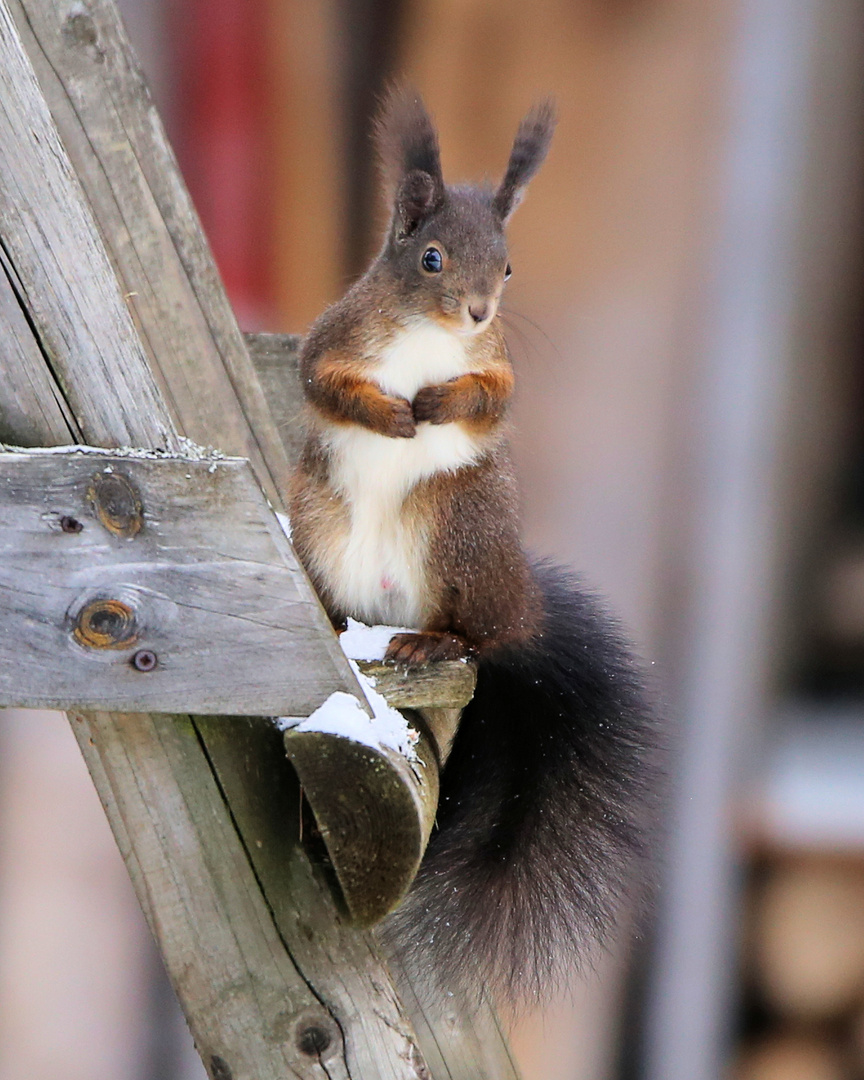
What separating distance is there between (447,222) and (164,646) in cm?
47

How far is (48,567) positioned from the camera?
2.40 feet

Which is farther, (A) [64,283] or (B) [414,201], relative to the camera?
(B) [414,201]

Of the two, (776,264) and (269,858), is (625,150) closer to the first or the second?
(776,264)

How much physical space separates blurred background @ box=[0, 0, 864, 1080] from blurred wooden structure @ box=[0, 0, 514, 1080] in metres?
0.62

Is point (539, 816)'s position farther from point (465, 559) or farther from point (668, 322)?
point (668, 322)

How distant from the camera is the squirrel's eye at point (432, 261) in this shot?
3.38 ft

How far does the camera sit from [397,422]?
100cm

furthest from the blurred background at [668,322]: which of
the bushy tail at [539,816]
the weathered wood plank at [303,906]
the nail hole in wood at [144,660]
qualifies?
the nail hole in wood at [144,660]

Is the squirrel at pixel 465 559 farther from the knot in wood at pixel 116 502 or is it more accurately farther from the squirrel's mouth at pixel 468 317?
the knot in wood at pixel 116 502

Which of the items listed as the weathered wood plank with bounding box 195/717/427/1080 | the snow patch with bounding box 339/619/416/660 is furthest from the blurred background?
the weathered wood plank with bounding box 195/717/427/1080

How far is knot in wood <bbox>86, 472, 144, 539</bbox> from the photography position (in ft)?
2.40

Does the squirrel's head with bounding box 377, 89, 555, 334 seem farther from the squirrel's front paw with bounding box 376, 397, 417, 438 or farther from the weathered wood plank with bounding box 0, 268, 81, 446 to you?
the weathered wood plank with bounding box 0, 268, 81, 446

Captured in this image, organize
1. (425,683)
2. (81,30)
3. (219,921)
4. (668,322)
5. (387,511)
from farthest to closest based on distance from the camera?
1. (668,322)
2. (81,30)
3. (387,511)
4. (425,683)
5. (219,921)

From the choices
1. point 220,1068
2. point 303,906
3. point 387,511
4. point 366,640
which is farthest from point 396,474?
point 220,1068
